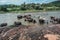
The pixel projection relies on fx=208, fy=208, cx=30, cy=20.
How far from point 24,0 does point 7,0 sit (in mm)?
2047

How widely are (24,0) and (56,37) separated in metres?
21.9

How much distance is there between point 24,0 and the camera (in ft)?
82.7

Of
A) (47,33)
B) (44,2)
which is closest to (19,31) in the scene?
(47,33)

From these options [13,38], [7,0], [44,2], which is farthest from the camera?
[7,0]

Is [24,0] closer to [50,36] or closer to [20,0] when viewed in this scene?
[20,0]

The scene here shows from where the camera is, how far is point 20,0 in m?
25.7

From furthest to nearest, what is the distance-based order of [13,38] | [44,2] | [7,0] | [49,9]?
1. [7,0]
2. [44,2]
3. [49,9]
4. [13,38]

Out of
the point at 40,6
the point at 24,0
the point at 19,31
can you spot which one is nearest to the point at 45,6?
the point at 40,6

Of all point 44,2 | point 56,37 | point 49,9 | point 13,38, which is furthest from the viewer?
point 44,2

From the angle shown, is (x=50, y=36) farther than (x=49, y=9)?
No

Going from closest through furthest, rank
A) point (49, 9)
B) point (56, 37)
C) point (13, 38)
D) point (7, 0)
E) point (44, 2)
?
point (56, 37) → point (13, 38) → point (49, 9) → point (44, 2) → point (7, 0)

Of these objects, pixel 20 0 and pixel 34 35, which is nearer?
pixel 34 35

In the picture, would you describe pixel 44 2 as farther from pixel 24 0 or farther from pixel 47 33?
pixel 47 33

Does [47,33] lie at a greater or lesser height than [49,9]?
greater
